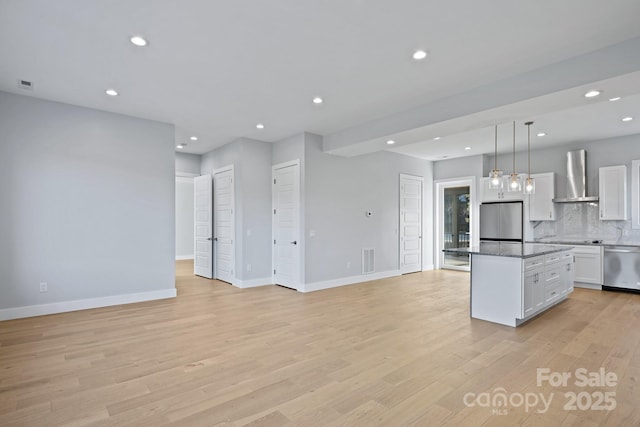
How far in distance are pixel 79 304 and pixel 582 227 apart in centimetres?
914

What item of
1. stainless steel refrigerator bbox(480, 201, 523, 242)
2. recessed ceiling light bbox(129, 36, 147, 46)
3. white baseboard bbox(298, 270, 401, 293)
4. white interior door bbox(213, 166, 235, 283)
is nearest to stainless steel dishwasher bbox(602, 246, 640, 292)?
stainless steel refrigerator bbox(480, 201, 523, 242)

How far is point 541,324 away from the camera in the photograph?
404cm

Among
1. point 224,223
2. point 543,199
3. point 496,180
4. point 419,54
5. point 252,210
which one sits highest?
point 419,54

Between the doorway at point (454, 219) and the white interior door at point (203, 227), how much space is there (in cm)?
581

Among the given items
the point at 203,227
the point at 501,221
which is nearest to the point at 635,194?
the point at 501,221

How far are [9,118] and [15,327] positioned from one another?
2.69 metres

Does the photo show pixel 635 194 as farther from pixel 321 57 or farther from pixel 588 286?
pixel 321 57

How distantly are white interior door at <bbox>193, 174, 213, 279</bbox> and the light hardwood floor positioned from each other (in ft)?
8.02

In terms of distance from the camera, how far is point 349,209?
22.0ft

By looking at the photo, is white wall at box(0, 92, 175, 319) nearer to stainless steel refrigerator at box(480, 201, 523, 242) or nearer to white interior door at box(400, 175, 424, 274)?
white interior door at box(400, 175, 424, 274)

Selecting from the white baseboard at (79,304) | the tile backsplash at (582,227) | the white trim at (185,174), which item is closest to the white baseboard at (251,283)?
the white baseboard at (79,304)

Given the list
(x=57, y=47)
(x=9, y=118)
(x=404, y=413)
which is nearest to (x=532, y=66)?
(x=404, y=413)

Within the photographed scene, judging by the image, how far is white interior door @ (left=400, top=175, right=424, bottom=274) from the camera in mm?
7820

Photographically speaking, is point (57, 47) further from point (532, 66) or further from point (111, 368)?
point (532, 66)
